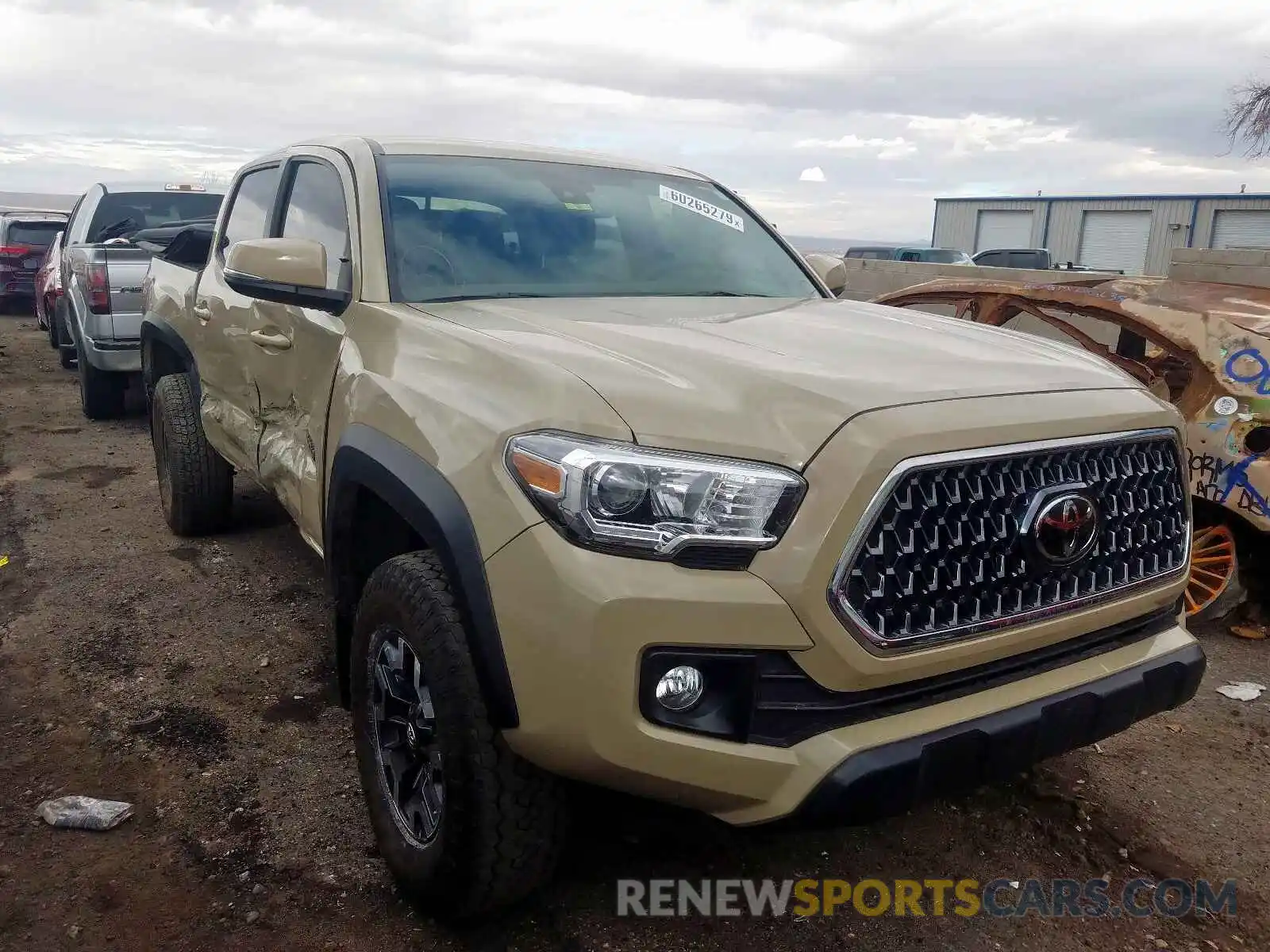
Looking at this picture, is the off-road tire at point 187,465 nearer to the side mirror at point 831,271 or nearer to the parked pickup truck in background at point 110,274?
the parked pickup truck in background at point 110,274

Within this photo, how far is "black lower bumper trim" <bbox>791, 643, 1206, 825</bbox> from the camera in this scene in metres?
1.91

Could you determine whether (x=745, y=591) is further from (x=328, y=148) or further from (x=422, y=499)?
(x=328, y=148)

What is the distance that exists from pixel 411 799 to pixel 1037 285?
3831mm

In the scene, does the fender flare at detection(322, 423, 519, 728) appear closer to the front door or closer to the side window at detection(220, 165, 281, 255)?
the front door

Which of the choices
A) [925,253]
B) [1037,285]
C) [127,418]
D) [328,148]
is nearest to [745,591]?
[328,148]

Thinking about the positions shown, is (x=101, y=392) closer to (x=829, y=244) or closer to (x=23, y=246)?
(x=23, y=246)

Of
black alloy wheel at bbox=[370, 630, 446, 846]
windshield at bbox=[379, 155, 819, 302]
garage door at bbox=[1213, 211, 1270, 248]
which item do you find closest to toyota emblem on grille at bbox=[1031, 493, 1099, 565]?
black alloy wheel at bbox=[370, 630, 446, 846]

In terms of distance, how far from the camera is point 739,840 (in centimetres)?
281

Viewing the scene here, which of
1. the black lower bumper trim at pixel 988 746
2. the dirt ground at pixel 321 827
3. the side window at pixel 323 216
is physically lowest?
the dirt ground at pixel 321 827

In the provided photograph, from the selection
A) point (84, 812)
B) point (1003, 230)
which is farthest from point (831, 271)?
point (1003, 230)

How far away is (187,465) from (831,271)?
3131mm

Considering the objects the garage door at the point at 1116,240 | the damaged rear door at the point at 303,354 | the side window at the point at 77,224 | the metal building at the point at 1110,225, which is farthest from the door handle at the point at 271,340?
the garage door at the point at 1116,240

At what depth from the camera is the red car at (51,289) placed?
422 inches

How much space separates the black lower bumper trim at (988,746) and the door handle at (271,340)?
2305mm
